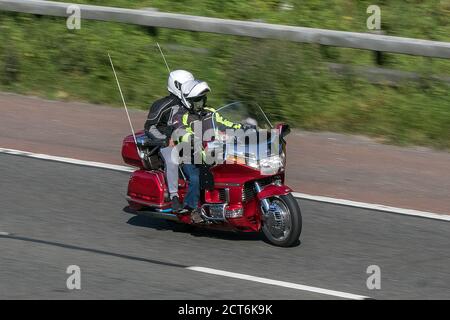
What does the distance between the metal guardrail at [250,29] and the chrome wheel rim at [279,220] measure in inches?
208

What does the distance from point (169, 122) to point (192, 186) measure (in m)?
0.66

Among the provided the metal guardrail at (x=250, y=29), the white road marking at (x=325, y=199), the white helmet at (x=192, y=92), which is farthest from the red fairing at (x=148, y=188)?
the metal guardrail at (x=250, y=29)

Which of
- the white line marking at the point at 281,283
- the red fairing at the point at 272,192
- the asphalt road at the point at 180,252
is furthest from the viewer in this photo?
the red fairing at the point at 272,192

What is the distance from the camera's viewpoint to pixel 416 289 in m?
8.51

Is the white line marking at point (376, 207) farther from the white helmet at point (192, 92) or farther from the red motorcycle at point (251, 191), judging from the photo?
the white helmet at point (192, 92)

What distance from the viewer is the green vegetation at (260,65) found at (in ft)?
46.1

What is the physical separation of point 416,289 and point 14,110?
8.10m

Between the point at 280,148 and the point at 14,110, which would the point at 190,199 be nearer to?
the point at 280,148

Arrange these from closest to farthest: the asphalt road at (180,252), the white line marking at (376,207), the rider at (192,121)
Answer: the asphalt road at (180,252), the rider at (192,121), the white line marking at (376,207)

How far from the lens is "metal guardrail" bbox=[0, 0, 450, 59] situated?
14.1 meters

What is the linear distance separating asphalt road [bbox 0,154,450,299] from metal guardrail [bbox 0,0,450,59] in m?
3.79

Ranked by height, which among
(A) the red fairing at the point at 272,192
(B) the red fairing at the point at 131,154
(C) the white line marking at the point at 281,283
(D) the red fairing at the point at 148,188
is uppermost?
(B) the red fairing at the point at 131,154

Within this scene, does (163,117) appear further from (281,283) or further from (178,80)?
(281,283)
